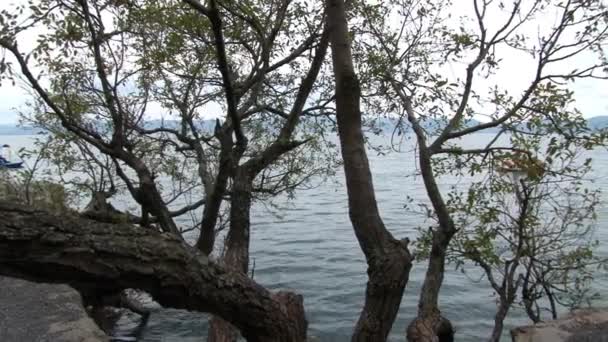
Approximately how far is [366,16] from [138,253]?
20.6ft

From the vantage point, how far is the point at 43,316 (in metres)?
8.51

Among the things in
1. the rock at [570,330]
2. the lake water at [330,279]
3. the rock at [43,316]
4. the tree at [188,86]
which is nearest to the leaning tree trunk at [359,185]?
the tree at [188,86]

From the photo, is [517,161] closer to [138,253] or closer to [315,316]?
[138,253]

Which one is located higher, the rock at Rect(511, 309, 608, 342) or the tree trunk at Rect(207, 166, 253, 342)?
the tree trunk at Rect(207, 166, 253, 342)

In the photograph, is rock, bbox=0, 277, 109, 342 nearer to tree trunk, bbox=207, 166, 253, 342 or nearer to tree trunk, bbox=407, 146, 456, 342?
tree trunk, bbox=207, 166, 253, 342

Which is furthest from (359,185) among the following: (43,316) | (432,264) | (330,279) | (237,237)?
(330,279)

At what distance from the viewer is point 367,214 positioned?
4.91 m

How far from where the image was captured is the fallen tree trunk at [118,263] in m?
2.79

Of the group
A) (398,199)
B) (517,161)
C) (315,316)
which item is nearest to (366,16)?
A: (517,161)

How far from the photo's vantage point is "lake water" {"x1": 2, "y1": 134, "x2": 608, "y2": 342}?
1407 centimetres

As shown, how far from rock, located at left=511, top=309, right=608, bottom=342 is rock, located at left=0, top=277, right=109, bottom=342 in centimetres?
632

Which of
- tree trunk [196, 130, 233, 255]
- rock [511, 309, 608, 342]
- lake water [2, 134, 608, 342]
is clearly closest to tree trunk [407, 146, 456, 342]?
rock [511, 309, 608, 342]

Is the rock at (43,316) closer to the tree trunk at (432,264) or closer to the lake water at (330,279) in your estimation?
the lake water at (330,279)

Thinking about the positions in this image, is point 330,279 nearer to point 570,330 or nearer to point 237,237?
point 570,330
